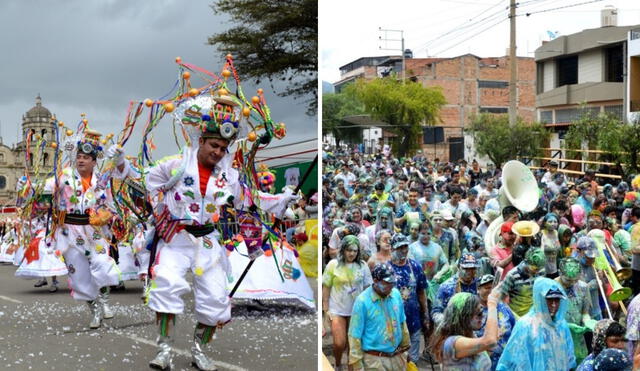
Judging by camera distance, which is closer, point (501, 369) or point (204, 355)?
point (501, 369)

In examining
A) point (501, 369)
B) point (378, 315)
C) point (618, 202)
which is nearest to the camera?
point (501, 369)

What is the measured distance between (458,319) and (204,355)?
231 centimetres

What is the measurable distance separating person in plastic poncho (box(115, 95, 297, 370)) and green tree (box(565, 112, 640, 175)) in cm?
1259

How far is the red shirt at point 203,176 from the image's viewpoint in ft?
19.6

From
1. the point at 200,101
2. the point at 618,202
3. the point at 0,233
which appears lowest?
the point at 0,233

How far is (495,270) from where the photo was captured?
6816 mm

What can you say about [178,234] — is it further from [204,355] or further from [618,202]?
[618,202]

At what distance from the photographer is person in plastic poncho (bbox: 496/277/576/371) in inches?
184

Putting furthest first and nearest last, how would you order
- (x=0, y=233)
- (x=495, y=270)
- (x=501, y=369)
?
(x=0, y=233)
(x=495, y=270)
(x=501, y=369)

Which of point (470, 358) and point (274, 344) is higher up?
point (470, 358)

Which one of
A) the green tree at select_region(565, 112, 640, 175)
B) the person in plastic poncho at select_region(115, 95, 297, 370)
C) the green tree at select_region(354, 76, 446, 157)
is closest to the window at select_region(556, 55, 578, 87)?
the green tree at select_region(354, 76, 446, 157)

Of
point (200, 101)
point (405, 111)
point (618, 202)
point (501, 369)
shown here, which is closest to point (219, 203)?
point (200, 101)

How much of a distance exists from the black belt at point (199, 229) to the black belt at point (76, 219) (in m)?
2.57

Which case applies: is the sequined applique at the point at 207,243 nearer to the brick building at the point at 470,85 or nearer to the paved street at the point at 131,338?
the paved street at the point at 131,338
